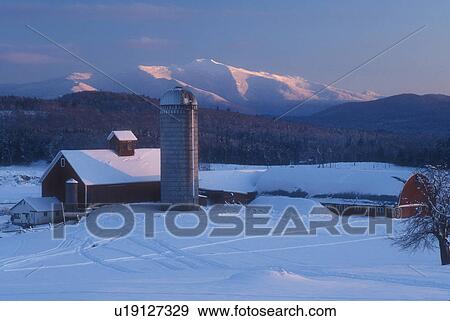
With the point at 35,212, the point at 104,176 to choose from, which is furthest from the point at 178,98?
the point at 35,212

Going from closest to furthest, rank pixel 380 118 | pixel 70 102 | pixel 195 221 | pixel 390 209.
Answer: pixel 195 221 → pixel 390 209 → pixel 70 102 → pixel 380 118

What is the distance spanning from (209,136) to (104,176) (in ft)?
205

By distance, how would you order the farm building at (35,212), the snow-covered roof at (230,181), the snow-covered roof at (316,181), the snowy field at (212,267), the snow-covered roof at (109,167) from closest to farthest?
the snowy field at (212,267), the farm building at (35,212), the snow-covered roof at (316,181), the snow-covered roof at (109,167), the snow-covered roof at (230,181)

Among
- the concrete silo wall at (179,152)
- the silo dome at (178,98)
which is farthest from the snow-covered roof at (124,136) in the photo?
the silo dome at (178,98)

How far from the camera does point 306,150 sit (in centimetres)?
8956

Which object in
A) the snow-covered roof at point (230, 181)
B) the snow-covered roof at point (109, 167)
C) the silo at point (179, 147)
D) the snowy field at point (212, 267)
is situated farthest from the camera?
the snow-covered roof at point (230, 181)

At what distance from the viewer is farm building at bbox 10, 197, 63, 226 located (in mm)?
31364

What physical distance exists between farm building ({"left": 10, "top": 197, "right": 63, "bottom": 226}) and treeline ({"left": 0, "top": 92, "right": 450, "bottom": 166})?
31.4 m

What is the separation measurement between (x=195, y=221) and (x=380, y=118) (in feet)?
395

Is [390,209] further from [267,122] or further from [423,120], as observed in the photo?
[423,120]

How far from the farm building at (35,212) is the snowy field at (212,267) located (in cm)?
271

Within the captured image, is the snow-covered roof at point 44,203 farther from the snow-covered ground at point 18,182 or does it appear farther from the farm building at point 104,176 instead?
the snow-covered ground at point 18,182

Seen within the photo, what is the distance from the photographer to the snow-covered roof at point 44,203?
31.8m
